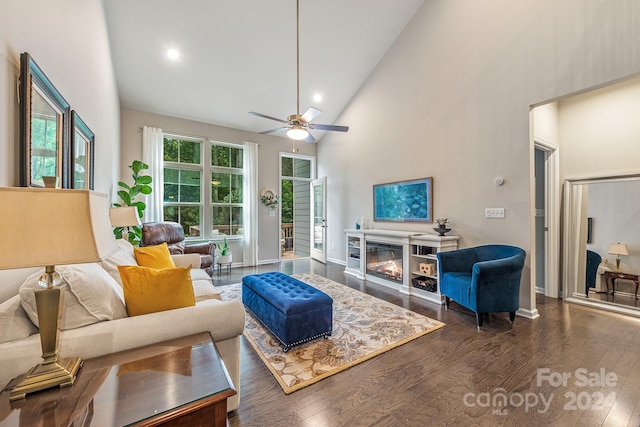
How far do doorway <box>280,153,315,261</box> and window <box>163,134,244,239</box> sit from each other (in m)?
1.19

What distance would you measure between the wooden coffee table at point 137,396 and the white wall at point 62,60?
98 cm

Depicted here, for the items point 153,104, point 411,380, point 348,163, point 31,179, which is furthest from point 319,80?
point 411,380

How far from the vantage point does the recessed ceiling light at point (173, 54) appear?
3.99 metres

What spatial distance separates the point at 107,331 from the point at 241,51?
4.32 m

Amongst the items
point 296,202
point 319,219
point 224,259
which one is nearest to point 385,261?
point 319,219

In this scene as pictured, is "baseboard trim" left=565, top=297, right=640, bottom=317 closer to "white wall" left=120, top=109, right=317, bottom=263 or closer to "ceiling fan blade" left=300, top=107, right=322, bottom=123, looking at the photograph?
"ceiling fan blade" left=300, top=107, right=322, bottom=123

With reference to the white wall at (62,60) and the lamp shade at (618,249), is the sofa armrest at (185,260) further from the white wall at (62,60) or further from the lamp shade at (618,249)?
the lamp shade at (618,249)

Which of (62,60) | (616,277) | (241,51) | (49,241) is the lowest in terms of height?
(616,277)

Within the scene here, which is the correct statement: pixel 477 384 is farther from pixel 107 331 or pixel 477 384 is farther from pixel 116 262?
pixel 116 262

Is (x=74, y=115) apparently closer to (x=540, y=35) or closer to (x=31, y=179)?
(x=31, y=179)

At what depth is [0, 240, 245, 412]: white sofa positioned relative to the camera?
1.07 meters

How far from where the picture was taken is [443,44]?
13.0 feet

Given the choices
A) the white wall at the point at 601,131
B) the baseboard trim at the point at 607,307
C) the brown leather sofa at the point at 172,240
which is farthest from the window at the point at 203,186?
the baseboard trim at the point at 607,307

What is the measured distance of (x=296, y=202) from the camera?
24.8 feet
